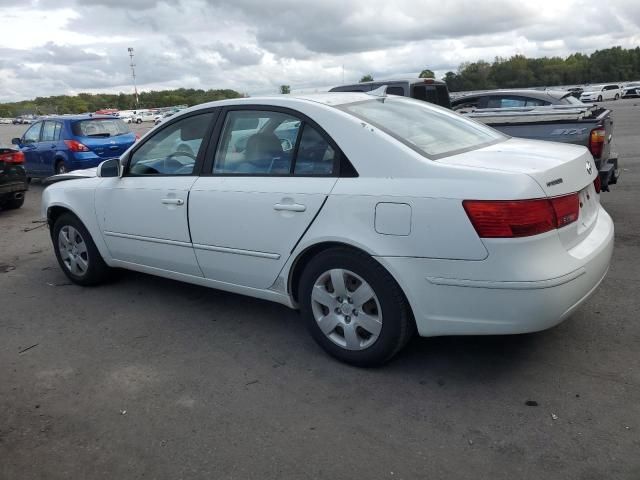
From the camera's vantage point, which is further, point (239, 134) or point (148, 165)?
point (148, 165)

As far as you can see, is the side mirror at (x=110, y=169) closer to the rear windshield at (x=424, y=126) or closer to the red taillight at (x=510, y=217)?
the rear windshield at (x=424, y=126)

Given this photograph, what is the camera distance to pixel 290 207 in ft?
11.5

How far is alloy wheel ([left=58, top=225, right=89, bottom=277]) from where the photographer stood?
524cm

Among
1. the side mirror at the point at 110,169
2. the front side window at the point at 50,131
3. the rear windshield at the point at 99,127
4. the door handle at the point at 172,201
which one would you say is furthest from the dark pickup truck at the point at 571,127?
the front side window at the point at 50,131

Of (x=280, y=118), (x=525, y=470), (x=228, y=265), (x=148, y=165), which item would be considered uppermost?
(x=280, y=118)

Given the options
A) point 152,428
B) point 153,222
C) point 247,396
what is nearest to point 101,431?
point 152,428

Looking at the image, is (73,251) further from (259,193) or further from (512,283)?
(512,283)

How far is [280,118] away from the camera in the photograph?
12.5ft

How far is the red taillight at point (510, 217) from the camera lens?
9.21ft

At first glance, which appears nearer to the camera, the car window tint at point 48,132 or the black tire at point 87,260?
the black tire at point 87,260

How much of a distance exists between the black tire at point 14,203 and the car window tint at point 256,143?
743cm

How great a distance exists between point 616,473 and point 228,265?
8.49 feet

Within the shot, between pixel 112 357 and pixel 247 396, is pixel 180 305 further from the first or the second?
pixel 247 396

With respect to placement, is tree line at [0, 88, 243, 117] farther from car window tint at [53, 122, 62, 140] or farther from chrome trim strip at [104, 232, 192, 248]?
chrome trim strip at [104, 232, 192, 248]
